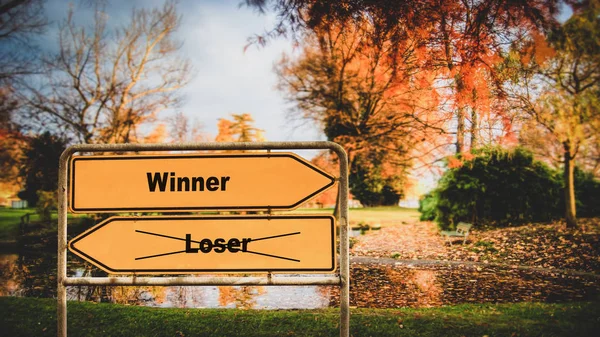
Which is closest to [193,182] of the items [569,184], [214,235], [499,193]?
[214,235]

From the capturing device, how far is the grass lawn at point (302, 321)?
12.5ft

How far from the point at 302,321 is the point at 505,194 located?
1025cm

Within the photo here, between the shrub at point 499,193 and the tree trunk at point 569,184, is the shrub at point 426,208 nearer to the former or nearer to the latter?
the shrub at point 499,193

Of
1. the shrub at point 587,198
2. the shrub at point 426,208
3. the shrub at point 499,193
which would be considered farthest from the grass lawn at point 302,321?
the shrub at point 426,208

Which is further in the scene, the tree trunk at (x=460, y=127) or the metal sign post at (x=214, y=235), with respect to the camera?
the tree trunk at (x=460, y=127)

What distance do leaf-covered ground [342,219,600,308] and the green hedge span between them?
1422 millimetres

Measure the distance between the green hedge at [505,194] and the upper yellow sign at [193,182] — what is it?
8929 millimetres

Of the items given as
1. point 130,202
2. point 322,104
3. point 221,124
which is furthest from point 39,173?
point 130,202

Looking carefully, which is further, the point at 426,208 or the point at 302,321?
the point at 426,208

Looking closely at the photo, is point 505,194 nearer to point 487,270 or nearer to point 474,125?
point 487,270

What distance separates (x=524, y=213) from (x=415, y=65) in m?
10.1

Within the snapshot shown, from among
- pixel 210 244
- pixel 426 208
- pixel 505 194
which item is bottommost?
pixel 426 208

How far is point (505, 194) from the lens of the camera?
11.8 meters

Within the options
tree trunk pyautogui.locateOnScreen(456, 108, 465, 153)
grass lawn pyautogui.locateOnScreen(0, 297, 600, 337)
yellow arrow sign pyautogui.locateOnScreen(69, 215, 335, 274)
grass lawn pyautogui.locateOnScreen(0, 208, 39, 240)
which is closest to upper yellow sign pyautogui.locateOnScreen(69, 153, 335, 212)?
yellow arrow sign pyautogui.locateOnScreen(69, 215, 335, 274)
